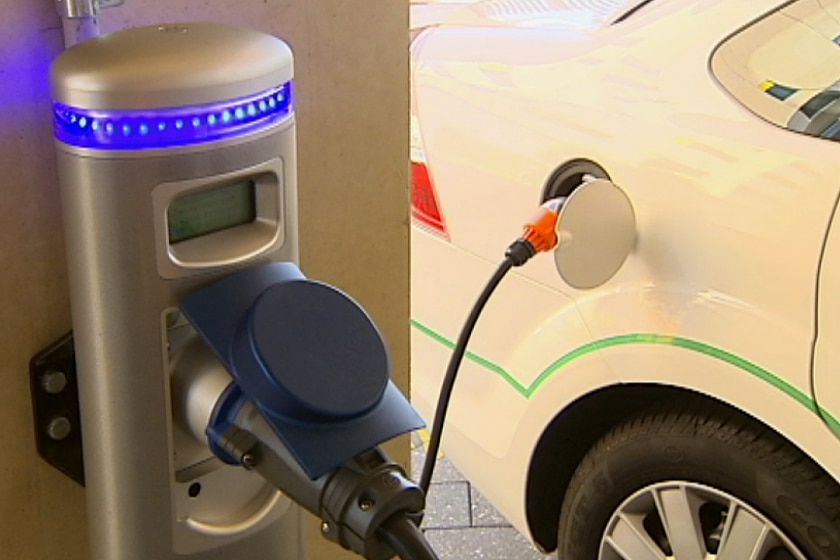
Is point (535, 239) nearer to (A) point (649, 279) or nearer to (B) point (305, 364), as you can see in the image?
(A) point (649, 279)

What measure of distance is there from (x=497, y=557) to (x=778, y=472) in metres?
0.90

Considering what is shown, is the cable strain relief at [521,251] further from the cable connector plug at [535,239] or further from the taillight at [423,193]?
the taillight at [423,193]

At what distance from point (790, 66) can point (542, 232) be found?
0.42 m

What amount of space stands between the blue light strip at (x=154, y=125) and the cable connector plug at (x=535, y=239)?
1.04 meters

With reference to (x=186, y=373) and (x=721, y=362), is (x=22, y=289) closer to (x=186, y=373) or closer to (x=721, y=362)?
(x=186, y=373)

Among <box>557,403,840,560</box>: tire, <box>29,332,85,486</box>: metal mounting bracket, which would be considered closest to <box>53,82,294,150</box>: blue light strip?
<box>29,332,85,486</box>: metal mounting bracket

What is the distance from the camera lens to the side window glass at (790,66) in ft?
5.45

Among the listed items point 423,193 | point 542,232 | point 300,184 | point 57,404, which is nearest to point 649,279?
point 542,232

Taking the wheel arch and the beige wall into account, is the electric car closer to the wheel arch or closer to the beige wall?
Answer: the wheel arch

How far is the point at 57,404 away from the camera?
2.54 feet

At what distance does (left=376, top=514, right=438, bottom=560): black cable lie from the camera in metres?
0.63

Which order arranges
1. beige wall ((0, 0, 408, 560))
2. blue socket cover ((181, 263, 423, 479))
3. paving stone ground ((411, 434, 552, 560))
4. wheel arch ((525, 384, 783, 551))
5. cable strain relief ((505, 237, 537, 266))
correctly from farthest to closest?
paving stone ground ((411, 434, 552, 560)) < wheel arch ((525, 384, 783, 551)) < cable strain relief ((505, 237, 537, 266)) < beige wall ((0, 0, 408, 560)) < blue socket cover ((181, 263, 423, 479))

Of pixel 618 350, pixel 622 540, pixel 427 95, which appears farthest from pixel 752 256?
pixel 427 95

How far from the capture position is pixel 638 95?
5.93 feet
